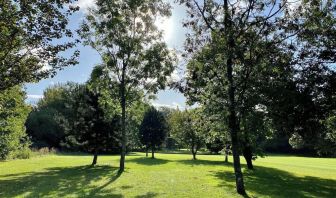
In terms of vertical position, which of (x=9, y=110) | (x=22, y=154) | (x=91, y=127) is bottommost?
(x=22, y=154)

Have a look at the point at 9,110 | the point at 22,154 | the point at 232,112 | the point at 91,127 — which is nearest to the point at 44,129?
the point at 22,154

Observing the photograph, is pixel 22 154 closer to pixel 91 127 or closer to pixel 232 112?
pixel 91 127

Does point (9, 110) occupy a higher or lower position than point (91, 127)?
higher

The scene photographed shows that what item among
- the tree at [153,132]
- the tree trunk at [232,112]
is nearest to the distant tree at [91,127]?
the tree trunk at [232,112]

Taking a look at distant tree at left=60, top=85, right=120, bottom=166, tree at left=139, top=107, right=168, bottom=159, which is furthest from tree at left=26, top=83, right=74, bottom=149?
distant tree at left=60, top=85, right=120, bottom=166

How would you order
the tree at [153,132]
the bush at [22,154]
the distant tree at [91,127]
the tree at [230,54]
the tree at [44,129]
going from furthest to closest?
1. the tree at [44,129]
2. the tree at [153,132]
3. the bush at [22,154]
4. the distant tree at [91,127]
5. the tree at [230,54]

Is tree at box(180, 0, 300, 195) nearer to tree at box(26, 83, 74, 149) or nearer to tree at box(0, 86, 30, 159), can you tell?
tree at box(0, 86, 30, 159)

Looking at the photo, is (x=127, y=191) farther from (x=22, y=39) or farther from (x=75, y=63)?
(x=22, y=39)

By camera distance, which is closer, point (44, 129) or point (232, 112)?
point (232, 112)

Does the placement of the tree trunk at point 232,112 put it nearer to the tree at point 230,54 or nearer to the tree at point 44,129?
the tree at point 230,54

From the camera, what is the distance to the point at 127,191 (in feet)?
60.5

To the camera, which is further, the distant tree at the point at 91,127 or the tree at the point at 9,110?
the distant tree at the point at 91,127

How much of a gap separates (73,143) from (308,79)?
2481 centimetres

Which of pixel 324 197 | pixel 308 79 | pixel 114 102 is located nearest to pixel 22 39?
pixel 308 79
